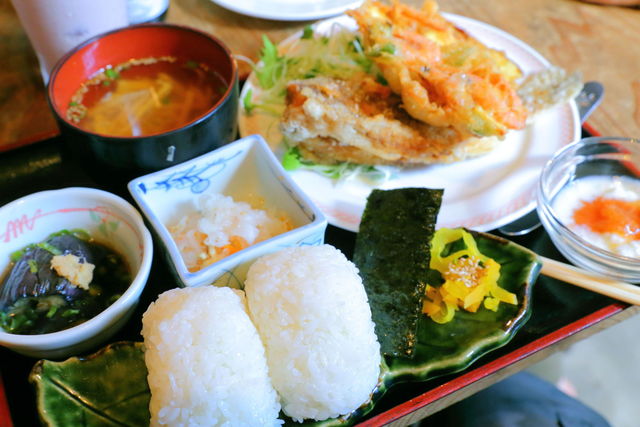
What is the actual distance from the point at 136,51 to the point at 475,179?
130 cm

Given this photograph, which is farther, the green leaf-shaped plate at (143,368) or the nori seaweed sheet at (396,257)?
the nori seaweed sheet at (396,257)

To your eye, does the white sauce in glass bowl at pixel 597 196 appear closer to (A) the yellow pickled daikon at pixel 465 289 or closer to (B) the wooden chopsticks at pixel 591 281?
(B) the wooden chopsticks at pixel 591 281

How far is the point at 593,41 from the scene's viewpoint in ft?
8.61

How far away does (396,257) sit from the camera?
1439 mm

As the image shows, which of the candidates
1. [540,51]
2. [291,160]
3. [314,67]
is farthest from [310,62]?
[540,51]

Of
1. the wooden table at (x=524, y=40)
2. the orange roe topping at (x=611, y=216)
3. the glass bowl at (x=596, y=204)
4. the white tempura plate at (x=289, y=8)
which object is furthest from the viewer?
the white tempura plate at (x=289, y=8)

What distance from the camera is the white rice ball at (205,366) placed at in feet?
3.50

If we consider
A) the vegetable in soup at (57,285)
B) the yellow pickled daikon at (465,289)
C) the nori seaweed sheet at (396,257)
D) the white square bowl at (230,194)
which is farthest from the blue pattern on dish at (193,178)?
the yellow pickled daikon at (465,289)

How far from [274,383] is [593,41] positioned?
8.03 feet

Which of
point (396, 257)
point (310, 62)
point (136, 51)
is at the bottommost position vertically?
point (396, 257)

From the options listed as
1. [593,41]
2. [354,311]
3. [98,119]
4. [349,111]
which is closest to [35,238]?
[98,119]

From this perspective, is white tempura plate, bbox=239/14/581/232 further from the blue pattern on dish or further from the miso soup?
the blue pattern on dish

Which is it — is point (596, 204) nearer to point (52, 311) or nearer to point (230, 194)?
point (230, 194)

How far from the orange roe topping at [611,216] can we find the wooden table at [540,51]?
142 mm
